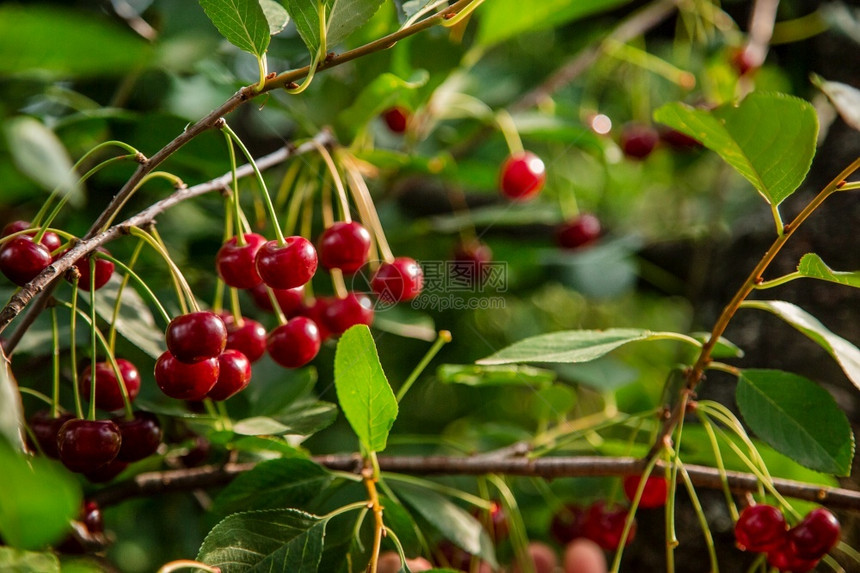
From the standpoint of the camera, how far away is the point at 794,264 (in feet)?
4.91

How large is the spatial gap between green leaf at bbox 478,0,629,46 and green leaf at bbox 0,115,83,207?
37.6 inches

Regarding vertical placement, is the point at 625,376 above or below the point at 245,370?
below

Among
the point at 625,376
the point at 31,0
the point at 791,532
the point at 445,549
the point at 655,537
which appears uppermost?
the point at 31,0

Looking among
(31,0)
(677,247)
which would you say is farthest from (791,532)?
(31,0)

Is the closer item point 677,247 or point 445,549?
point 445,549

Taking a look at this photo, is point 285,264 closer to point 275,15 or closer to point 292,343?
point 292,343

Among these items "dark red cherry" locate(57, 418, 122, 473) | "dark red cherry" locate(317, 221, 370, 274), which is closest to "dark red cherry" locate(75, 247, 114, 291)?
"dark red cherry" locate(57, 418, 122, 473)

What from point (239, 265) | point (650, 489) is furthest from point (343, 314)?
point (650, 489)

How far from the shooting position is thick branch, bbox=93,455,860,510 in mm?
982

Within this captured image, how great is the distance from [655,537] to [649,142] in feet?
3.21

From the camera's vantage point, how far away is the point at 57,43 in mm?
722

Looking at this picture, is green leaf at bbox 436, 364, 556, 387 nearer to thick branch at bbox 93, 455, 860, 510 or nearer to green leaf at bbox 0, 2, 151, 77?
thick branch at bbox 93, 455, 860, 510

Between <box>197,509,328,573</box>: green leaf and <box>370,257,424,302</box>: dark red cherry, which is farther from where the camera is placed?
<box>370,257,424,302</box>: dark red cherry

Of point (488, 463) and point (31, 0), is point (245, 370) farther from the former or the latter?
point (31, 0)
